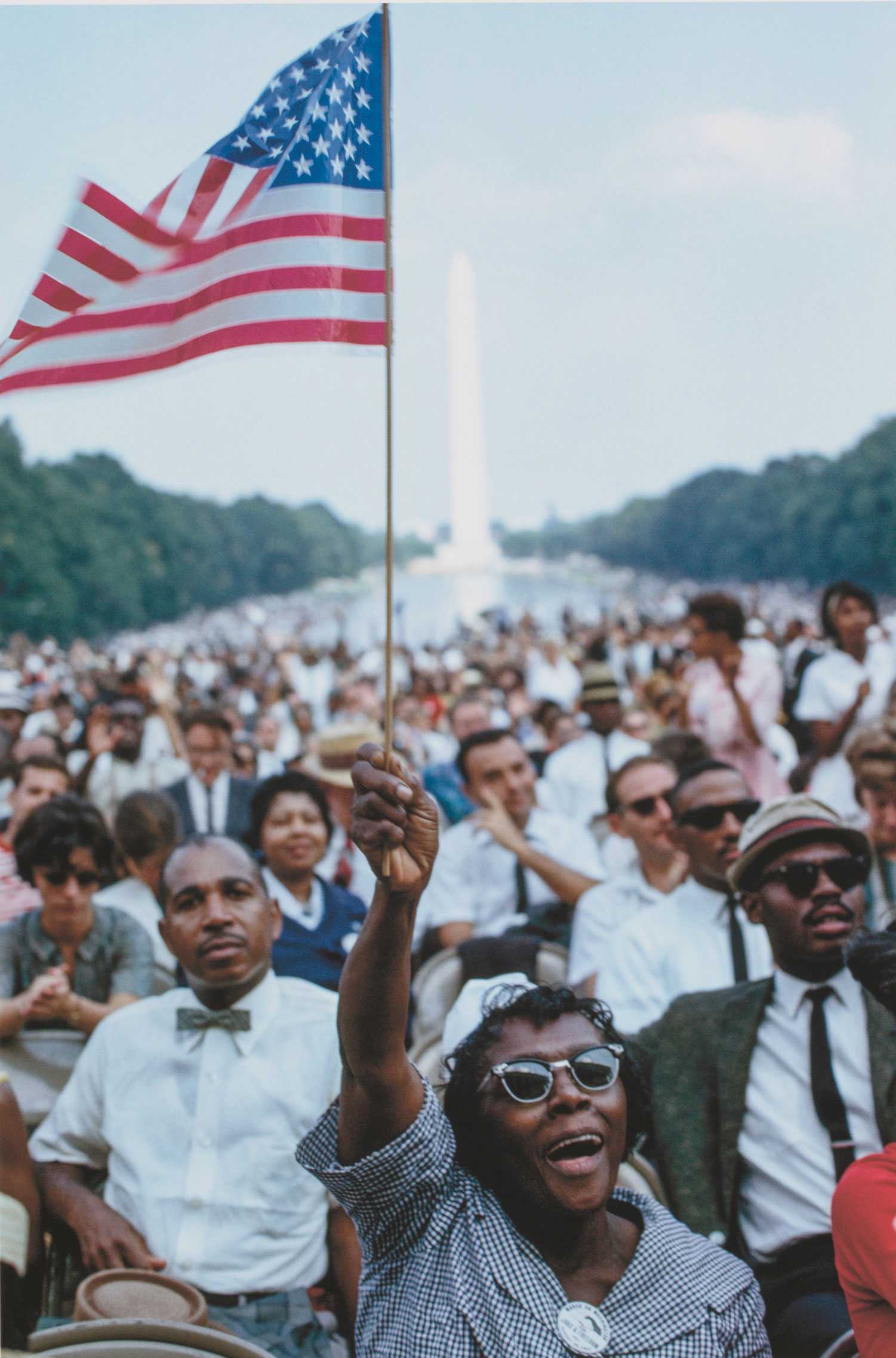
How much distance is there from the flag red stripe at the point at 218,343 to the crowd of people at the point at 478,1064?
3.31ft

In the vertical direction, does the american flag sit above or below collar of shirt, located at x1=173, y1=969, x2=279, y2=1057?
above

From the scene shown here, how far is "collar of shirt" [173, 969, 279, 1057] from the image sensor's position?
342 cm

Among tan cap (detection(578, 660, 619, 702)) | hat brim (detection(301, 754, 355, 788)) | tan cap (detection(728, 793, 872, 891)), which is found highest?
tan cap (detection(578, 660, 619, 702))

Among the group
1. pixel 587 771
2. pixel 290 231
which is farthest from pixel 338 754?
pixel 290 231

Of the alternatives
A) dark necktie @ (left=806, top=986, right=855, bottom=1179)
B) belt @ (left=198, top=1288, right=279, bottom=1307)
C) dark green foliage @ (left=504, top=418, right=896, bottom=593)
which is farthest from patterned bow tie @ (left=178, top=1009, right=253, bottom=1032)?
dark green foliage @ (left=504, top=418, right=896, bottom=593)

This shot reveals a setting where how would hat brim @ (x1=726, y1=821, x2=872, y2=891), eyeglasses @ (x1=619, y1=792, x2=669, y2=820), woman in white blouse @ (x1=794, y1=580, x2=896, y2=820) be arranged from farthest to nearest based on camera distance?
1. woman in white blouse @ (x1=794, y1=580, x2=896, y2=820)
2. eyeglasses @ (x1=619, y1=792, x2=669, y2=820)
3. hat brim @ (x1=726, y1=821, x2=872, y2=891)

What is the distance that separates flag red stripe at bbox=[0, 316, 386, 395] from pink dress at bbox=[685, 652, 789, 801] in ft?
13.9

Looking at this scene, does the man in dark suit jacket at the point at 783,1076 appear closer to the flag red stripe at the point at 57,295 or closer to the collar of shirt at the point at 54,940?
the collar of shirt at the point at 54,940

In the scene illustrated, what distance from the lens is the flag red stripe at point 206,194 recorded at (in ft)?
10.3

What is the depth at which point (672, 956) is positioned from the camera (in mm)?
4281

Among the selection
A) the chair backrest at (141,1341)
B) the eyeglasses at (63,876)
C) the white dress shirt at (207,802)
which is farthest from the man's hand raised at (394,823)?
the white dress shirt at (207,802)

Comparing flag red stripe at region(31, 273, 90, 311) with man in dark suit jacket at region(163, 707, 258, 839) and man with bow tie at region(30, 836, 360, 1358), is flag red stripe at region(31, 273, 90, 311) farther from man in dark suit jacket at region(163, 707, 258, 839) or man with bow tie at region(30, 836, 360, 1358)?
man in dark suit jacket at region(163, 707, 258, 839)

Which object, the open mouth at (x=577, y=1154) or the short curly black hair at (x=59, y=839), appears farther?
the short curly black hair at (x=59, y=839)

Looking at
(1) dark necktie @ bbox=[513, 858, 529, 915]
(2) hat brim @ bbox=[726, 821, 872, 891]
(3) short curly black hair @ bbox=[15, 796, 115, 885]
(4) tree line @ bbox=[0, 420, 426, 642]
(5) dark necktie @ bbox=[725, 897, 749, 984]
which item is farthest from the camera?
(4) tree line @ bbox=[0, 420, 426, 642]
